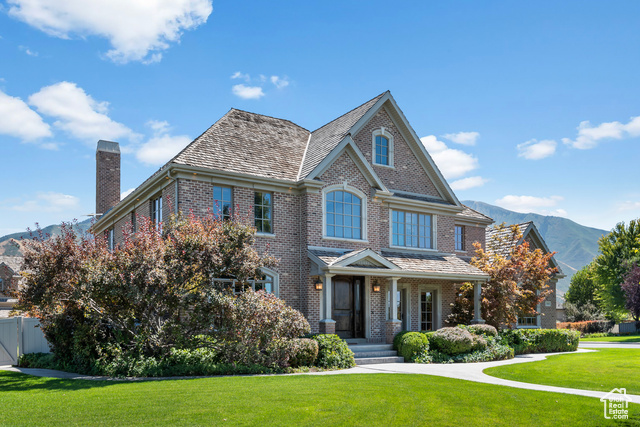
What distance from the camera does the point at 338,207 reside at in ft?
65.7

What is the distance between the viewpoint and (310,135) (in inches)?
966

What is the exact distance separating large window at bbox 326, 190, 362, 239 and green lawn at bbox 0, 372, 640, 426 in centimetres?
844

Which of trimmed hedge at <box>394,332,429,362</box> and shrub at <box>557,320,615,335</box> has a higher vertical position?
trimmed hedge at <box>394,332,429,362</box>

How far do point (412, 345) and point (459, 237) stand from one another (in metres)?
9.61

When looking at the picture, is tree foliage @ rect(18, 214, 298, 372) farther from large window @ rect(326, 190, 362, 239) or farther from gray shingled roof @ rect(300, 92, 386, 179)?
gray shingled roof @ rect(300, 92, 386, 179)

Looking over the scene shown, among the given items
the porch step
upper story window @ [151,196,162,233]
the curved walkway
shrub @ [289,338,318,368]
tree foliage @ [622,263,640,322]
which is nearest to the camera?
the curved walkway


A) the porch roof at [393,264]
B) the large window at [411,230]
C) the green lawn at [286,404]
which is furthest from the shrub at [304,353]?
the large window at [411,230]

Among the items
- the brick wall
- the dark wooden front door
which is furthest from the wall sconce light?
the brick wall

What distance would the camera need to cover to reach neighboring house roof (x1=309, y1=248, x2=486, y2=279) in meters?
18.6

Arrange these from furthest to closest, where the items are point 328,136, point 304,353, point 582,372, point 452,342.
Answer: point 328,136 < point 452,342 < point 304,353 < point 582,372

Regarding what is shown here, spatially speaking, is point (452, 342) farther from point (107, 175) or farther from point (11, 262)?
point (11, 262)

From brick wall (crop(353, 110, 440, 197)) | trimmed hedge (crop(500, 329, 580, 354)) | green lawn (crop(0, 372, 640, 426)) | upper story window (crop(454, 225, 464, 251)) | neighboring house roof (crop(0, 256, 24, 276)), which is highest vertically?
brick wall (crop(353, 110, 440, 197))

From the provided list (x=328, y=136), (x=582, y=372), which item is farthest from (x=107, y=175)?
(x=582, y=372)

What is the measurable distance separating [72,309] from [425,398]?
32.5ft
